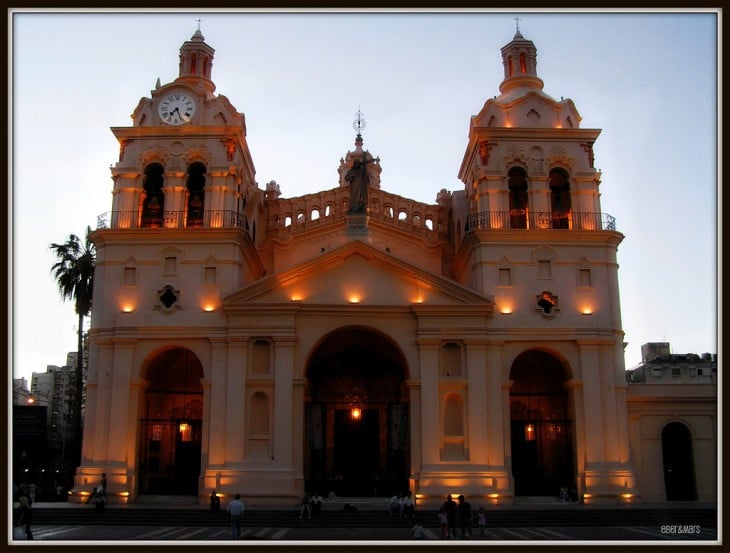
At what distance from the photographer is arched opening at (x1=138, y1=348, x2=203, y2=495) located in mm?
35844

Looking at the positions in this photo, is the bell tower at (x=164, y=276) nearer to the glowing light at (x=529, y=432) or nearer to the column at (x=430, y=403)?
the column at (x=430, y=403)

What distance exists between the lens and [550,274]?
35.7 meters

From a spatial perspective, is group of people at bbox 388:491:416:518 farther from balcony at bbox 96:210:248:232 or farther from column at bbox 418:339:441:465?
balcony at bbox 96:210:248:232

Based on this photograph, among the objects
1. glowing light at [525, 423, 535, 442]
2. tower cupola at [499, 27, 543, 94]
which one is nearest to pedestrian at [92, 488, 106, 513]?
glowing light at [525, 423, 535, 442]

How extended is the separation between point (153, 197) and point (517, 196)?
17.5m

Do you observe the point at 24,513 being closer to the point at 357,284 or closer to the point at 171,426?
the point at 171,426

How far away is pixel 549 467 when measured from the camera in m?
36.6

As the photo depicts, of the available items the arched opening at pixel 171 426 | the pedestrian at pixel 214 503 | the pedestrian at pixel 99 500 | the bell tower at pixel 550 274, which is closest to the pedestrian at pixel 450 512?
the bell tower at pixel 550 274

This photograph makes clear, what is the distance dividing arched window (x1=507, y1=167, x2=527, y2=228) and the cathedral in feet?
0.25

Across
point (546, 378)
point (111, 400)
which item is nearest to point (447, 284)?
point (546, 378)

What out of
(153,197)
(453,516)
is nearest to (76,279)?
(153,197)

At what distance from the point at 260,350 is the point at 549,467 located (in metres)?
14.4

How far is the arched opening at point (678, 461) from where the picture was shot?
34.6 metres
